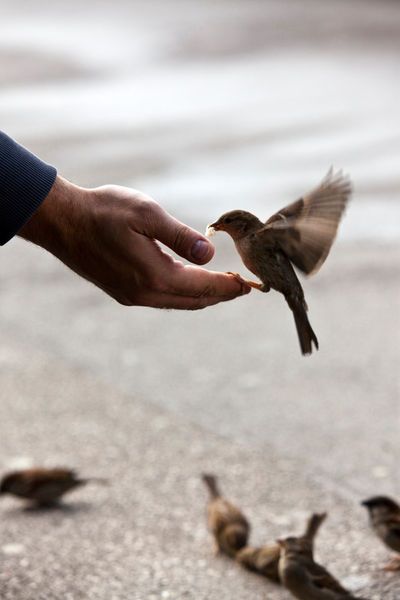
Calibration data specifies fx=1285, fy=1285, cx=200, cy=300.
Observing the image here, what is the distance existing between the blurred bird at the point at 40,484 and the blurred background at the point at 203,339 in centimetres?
11

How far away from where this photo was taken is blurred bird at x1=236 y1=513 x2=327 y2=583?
175 inches

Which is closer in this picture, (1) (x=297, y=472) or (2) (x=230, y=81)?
(1) (x=297, y=472)

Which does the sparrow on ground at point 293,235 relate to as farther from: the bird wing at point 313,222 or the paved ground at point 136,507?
the paved ground at point 136,507

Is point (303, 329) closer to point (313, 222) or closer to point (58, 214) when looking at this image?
point (313, 222)

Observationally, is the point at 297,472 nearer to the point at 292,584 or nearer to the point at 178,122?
the point at 292,584

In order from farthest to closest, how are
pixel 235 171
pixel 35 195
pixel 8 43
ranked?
pixel 8 43, pixel 235 171, pixel 35 195

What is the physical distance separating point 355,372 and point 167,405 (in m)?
1.02

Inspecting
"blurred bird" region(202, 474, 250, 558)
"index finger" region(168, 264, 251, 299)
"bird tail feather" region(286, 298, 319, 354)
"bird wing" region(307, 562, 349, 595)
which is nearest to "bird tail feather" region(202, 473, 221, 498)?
"blurred bird" region(202, 474, 250, 558)

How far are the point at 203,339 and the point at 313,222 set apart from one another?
13.5ft

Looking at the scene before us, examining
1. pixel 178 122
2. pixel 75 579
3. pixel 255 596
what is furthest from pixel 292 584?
pixel 178 122

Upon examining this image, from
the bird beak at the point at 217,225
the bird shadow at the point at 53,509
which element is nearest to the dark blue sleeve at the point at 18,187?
the bird beak at the point at 217,225

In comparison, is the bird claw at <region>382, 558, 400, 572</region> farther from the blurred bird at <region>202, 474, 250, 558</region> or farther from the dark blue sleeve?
the dark blue sleeve

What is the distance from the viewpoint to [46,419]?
6.31 metres

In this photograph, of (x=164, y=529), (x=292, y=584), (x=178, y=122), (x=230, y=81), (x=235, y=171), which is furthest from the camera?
(x=230, y=81)
